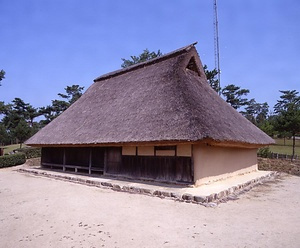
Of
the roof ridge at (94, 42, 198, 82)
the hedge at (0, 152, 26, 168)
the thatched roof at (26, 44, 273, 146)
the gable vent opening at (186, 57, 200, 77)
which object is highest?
the roof ridge at (94, 42, 198, 82)

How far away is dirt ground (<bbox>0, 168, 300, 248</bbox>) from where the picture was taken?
4195mm

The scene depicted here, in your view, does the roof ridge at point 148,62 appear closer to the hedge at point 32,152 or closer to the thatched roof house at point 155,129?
the thatched roof house at point 155,129

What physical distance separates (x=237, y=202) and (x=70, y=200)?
16.8 feet

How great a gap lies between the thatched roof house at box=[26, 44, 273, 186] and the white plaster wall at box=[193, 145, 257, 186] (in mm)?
38

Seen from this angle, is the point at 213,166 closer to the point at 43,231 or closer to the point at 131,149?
the point at 131,149

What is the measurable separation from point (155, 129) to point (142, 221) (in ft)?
13.8

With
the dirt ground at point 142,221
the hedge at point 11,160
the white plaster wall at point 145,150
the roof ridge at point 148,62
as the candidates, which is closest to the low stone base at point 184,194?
the dirt ground at point 142,221

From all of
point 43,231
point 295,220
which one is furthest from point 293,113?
point 43,231

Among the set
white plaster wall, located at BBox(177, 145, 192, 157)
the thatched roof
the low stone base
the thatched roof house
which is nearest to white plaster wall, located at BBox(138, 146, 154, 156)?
the thatched roof house

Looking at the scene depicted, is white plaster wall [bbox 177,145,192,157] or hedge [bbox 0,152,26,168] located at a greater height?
white plaster wall [bbox 177,145,192,157]

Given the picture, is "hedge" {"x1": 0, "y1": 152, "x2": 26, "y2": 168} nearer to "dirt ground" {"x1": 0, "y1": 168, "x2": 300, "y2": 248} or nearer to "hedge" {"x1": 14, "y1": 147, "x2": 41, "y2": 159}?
"hedge" {"x1": 14, "y1": 147, "x2": 41, "y2": 159}

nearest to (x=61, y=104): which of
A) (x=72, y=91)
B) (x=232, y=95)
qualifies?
(x=72, y=91)

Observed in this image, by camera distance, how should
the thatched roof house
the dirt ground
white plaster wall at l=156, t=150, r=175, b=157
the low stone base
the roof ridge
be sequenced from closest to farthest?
the dirt ground
the low stone base
the thatched roof house
white plaster wall at l=156, t=150, r=175, b=157
the roof ridge

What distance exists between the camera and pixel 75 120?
1411 centimetres
